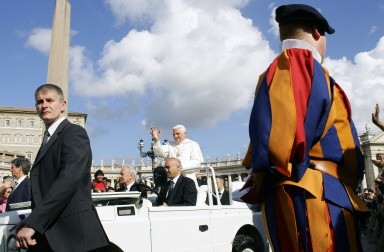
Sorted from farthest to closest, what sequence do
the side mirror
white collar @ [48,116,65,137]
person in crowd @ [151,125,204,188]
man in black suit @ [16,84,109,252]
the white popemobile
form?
person in crowd @ [151,125,204,188] < the side mirror < the white popemobile < white collar @ [48,116,65,137] < man in black suit @ [16,84,109,252]

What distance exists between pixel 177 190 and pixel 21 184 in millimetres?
2392

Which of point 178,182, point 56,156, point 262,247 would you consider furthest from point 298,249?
point 262,247

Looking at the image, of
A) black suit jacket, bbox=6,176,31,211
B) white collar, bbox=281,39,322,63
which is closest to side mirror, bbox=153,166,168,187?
black suit jacket, bbox=6,176,31,211

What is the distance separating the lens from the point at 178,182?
6598mm

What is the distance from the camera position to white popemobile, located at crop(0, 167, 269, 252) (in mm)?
4711

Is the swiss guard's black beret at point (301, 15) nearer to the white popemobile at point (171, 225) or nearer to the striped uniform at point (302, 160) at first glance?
the striped uniform at point (302, 160)

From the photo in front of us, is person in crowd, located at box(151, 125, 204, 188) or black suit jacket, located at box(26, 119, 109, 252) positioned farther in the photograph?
person in crowd, located at box(151, 125, 204, 188)

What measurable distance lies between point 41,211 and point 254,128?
5.05ft

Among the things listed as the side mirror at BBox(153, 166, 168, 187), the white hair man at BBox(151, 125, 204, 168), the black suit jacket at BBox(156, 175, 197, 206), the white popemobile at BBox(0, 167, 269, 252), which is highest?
the white hair man at BBox(151, 125, 204, 168)

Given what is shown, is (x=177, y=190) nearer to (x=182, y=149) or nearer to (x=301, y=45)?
(x=182, y=149)

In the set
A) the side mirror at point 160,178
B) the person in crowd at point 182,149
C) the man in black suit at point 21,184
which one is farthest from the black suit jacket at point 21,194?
the person in crowd at point 182,149

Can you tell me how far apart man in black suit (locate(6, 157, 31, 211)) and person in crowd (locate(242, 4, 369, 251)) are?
15.6 ft

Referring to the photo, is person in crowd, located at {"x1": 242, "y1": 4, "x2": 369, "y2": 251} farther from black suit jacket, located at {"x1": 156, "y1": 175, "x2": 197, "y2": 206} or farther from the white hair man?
the white hair man

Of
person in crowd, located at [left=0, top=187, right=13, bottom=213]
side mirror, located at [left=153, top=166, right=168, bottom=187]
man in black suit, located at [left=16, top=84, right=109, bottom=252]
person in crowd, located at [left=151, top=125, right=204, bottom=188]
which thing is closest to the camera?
man in black suit, located at [left=16, top=84, right=109, bottom=252]
